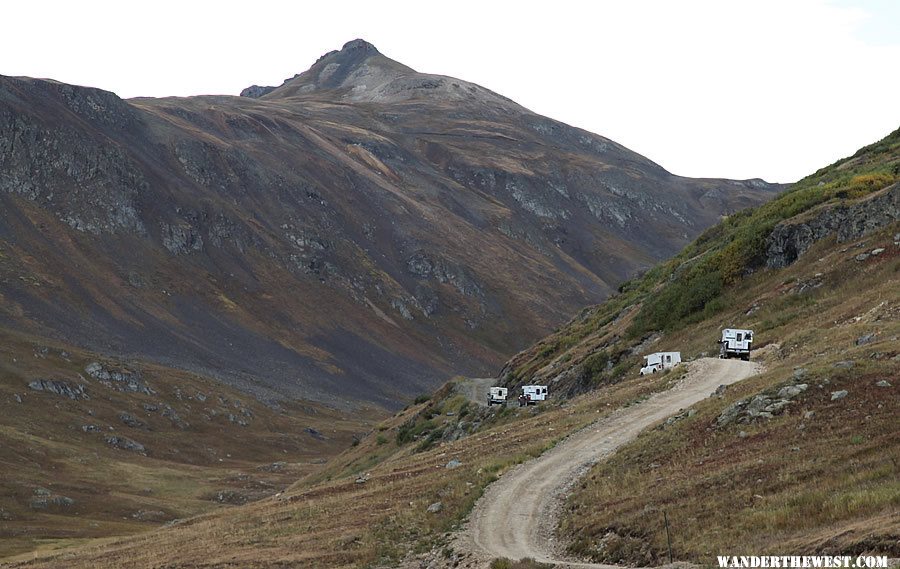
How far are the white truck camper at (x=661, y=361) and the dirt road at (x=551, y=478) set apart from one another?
3.78 meters

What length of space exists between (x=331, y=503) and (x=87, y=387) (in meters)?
118

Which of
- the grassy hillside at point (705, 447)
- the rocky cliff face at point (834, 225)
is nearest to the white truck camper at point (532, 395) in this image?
the grassy hillside at point (705, 447)

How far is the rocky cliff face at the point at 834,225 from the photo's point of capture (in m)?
54.3

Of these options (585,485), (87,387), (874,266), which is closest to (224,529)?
(585,485)

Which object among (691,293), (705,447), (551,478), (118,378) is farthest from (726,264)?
(118,378)

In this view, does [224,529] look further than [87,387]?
No

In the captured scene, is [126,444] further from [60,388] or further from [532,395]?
[532,395]

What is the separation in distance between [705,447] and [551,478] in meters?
6.17

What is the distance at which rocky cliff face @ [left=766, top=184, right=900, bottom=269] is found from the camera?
54.3 meters

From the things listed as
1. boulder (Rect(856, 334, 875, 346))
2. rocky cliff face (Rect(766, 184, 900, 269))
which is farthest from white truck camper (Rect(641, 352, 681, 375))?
boulder (Rect(856, 334, 875, 346))

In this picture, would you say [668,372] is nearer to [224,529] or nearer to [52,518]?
[224,529]

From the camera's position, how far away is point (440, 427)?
68.9 metres

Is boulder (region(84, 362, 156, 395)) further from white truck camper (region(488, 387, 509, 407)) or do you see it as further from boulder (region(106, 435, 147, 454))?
white truck camper (region(488, 387, 509, 407))

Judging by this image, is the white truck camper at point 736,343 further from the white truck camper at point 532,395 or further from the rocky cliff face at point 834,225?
the white truck camper at point 532,395
